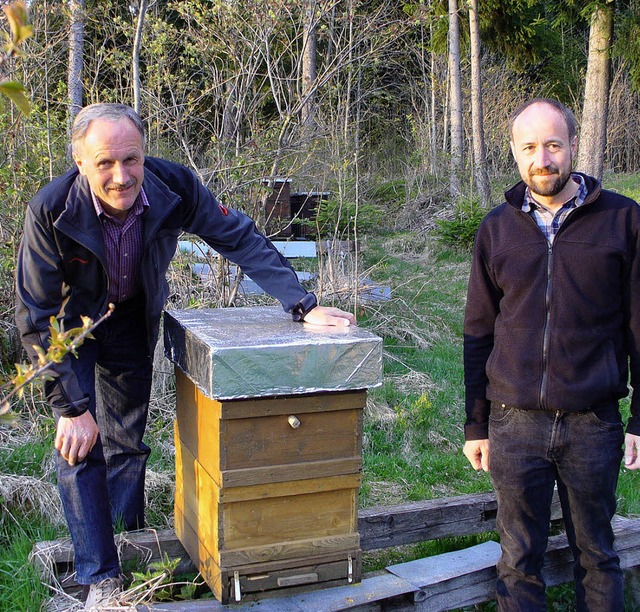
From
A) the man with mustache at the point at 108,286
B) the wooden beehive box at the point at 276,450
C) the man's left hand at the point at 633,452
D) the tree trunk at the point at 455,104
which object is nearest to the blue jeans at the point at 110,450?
the man with mustache at the point at 108,286

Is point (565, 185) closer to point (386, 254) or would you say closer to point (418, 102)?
point (386, 254)

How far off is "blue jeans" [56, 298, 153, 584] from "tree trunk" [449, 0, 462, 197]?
12052 mm

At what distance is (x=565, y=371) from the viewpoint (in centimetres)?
242

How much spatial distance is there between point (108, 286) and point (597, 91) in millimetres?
9878

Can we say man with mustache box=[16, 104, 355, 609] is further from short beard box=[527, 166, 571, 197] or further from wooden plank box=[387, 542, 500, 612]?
wooden plank box=[387, 542, 500, 612]

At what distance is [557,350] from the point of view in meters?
2.44

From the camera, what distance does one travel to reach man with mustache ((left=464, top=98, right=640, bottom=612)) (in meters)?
2.40

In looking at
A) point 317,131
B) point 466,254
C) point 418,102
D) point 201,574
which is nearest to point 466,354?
point 201,574

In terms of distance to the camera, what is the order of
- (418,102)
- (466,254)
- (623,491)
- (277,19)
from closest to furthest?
(623,491)
(277,19)
(466,254)
(418,102)

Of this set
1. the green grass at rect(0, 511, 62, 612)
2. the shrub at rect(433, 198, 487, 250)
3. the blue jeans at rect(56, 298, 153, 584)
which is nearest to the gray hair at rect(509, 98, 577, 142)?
the blue jeans at rect(56, 298, 153, 584)

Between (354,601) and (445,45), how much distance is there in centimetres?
1509

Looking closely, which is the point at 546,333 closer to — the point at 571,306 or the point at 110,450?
the point at 571,306

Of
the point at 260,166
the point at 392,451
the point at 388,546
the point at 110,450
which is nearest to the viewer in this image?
the point at 110,450

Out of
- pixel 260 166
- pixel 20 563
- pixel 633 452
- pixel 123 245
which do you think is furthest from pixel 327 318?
pixel 260 166
